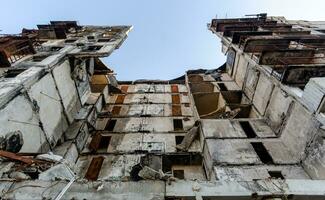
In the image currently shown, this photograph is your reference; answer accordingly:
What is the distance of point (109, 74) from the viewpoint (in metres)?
26.5

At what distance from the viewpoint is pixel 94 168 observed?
1572 centimetres

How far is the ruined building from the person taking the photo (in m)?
5.53

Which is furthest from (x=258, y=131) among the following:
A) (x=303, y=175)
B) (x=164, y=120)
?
(x=164, y=120)

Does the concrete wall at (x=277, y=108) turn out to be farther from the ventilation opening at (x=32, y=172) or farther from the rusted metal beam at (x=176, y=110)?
the ventilation opening at (x=32, y=172)

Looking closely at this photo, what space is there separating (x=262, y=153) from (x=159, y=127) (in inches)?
304

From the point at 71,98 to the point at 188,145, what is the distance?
8973 millimetres

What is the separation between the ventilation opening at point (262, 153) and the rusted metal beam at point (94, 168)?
914 centimetres

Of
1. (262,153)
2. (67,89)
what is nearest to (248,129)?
(262,153)

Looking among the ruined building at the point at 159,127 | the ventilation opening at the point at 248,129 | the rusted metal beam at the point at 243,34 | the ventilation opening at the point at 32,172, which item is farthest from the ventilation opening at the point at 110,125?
the rusted metal beam at the point at 243,34

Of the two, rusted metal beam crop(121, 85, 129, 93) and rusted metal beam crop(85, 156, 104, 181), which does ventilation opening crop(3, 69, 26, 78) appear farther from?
rusted metal beam crop(121, 85, 129, 93)

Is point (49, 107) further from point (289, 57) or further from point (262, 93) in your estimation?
point (289, 57)

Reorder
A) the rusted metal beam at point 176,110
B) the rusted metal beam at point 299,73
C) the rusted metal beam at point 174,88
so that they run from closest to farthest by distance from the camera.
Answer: the rusted metal beam at point 299,73 → the rusted metal beam at point 176,110 → the rusted metal beam at point 174,88

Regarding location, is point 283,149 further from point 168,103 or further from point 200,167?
point 168,103

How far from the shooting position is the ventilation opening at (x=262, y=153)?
14591 millimetres
